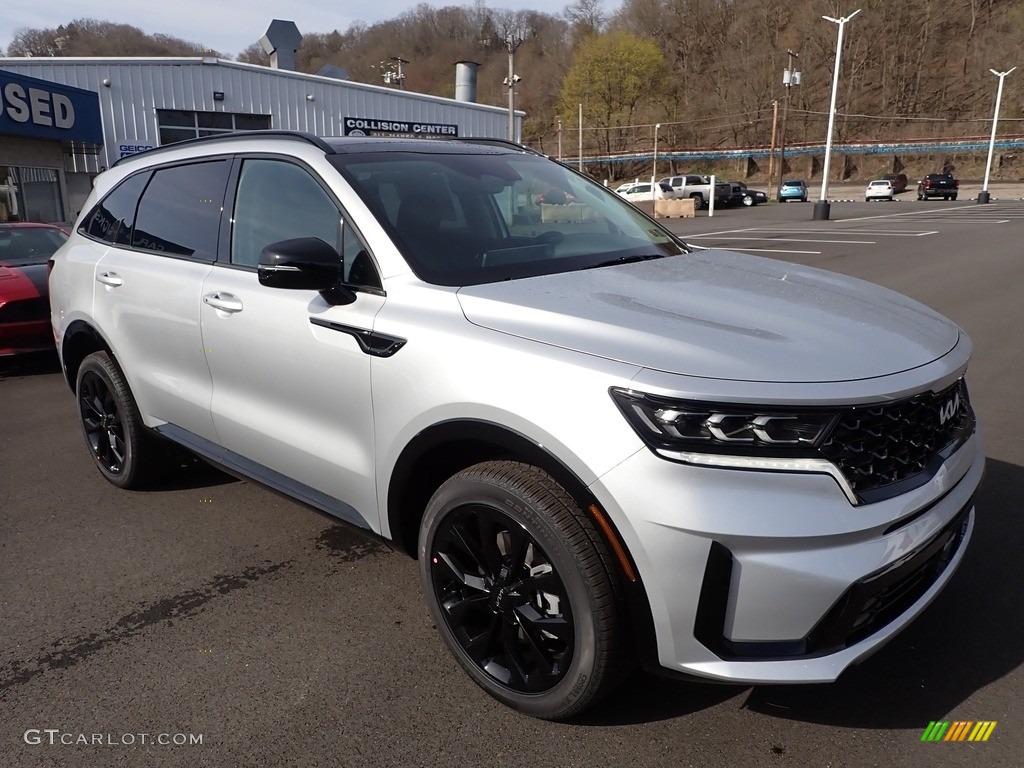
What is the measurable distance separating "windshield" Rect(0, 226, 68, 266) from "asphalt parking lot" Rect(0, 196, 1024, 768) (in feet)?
15.1

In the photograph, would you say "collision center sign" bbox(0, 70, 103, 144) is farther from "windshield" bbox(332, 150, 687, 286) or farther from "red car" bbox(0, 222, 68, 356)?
"windshield" bbox(332, 150, 687, 286)

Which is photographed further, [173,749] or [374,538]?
[374,538]

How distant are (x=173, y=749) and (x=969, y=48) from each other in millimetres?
102982

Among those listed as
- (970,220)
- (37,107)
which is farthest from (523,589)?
(970,220)

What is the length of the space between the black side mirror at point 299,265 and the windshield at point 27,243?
638cm

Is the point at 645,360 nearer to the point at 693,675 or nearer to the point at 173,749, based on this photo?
the point at 693,675

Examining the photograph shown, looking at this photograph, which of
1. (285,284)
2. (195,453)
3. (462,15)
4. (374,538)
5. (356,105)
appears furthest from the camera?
(462,15)

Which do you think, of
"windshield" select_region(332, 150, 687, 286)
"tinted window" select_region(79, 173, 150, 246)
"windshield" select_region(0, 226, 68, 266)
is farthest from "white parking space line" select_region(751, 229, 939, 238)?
"tinted window" select_region(79, 173, 150, 246)

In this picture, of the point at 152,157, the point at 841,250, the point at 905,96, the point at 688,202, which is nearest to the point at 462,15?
the point at 905,96

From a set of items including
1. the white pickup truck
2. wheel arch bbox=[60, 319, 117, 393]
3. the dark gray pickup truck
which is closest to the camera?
wheel arch bbox=[60, 319, 117, 393]

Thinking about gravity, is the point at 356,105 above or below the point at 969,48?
below

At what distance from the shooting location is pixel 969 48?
8456 centimetres

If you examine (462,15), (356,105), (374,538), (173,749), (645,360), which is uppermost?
(462,15)

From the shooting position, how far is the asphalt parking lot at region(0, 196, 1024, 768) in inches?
93.4
